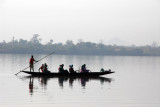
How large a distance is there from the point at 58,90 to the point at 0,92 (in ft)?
14.4

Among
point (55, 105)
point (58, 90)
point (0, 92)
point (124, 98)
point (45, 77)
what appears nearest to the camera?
point (55, 105)

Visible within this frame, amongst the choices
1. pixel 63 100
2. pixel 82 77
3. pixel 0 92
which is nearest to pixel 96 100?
pixel 63 100

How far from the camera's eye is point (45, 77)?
1379 inches

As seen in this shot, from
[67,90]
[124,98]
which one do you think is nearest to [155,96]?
[124,98]

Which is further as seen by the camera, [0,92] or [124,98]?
[0,92]

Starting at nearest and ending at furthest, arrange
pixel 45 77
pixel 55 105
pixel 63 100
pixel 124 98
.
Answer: pixel 55 105 → pixel 63 100 → pixel 124 98 → pixel 45 77

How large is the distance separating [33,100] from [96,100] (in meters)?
4.07

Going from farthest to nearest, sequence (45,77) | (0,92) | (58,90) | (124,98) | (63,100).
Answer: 1. (45,77)
2. (58,90)
3. (0,92)
4. (124,98)
5. (63,100)

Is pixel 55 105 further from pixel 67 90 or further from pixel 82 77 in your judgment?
pixel 82 77

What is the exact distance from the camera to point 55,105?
1941cm

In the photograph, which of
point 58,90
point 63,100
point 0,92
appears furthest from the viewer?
point 58,90

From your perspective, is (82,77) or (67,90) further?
(82,77)

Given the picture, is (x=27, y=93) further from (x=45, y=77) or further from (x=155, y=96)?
(x=45, y=77)

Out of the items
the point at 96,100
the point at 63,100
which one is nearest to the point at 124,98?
the point at 96,100
